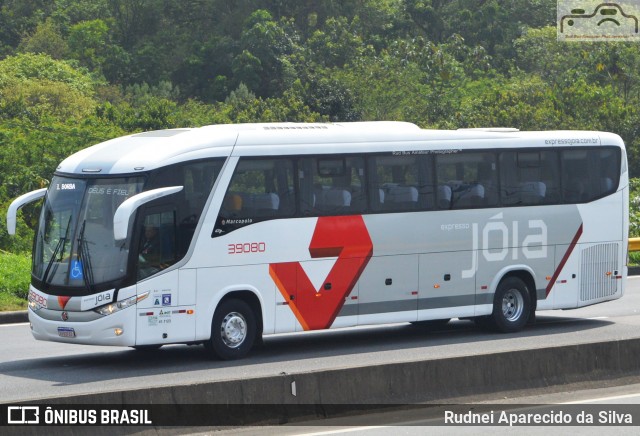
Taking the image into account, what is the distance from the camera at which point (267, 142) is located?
1633 centimetres

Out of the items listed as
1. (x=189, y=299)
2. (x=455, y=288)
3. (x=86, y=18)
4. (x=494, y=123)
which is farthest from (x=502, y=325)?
(x=86, y=18)

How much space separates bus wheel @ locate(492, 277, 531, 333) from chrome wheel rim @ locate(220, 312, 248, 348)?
14.7 feet

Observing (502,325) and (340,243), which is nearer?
(340,243)

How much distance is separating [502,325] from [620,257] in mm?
2660

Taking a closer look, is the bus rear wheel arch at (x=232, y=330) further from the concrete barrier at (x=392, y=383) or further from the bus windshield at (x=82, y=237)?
the concrete barrier at (x=392, y=383)

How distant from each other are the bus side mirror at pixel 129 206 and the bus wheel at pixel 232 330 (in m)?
1.70

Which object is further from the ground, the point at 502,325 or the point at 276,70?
the point at 276,70

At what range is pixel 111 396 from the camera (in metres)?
10.4

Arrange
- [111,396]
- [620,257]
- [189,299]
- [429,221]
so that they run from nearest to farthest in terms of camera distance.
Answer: [111,396] < [189,299] < [429,221] < [620,257]

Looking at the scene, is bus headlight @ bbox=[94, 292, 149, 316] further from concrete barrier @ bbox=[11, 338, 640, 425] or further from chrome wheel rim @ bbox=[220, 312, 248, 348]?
concrete barrier @ bbox=[11, 338, 640, 425]

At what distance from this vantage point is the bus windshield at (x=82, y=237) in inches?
583

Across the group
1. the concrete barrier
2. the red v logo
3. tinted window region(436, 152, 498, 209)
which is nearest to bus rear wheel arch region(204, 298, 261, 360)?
the red v logo

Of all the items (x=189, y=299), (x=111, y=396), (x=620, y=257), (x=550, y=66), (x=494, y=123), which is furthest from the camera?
(x=550, y=66)

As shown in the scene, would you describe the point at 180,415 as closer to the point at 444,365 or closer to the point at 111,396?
the point at 111,396
